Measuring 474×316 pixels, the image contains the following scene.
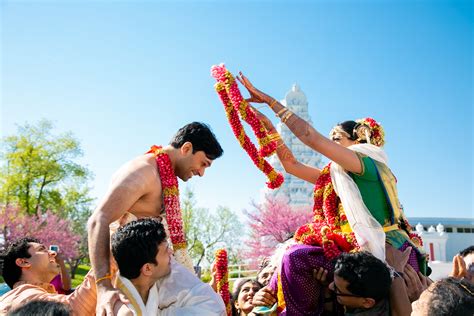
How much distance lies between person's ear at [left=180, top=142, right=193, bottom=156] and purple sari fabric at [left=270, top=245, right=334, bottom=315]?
3.45 ft

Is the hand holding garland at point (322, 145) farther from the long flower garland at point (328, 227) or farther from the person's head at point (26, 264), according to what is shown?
the person's head at point (26, 264)

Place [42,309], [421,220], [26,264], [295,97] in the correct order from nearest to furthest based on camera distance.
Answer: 1. [42,309]
2. [26,264]
3. [421,220]
4. [295,97]

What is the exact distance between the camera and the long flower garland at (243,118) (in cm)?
396

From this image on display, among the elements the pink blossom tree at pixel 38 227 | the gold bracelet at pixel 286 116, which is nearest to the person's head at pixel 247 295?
the gold bracelet at pixel 286 116

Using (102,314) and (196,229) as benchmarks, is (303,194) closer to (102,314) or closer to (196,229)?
(196,229)

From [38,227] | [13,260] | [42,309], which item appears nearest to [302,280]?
[42,309]

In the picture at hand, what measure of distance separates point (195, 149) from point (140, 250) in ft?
3.65

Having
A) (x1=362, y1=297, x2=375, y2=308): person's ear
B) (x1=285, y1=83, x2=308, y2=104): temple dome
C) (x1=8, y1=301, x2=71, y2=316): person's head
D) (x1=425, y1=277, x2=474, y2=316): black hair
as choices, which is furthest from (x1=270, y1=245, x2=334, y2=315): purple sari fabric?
(x1=285, y1=83, x2=308, y2=104): temple dome

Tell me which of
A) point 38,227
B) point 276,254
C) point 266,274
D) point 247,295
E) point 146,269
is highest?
point 146,269

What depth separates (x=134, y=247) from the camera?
2795 millimetres

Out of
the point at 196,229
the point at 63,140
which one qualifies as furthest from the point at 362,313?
the point at 196,229

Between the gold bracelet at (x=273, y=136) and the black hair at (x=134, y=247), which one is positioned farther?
the gold bracelet at (x=273, y=136)

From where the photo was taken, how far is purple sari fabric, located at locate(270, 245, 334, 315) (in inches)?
134

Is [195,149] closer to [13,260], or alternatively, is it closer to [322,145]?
[322,145]
